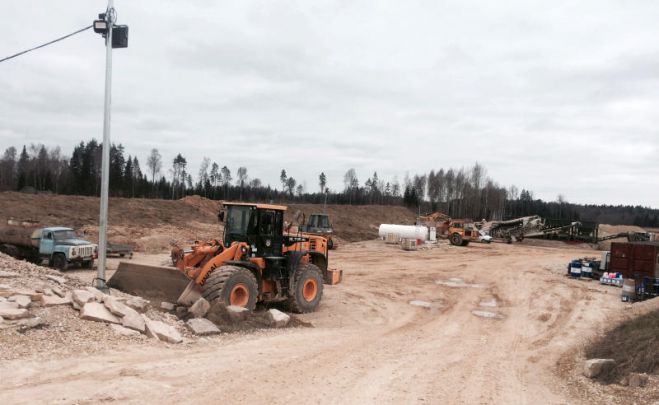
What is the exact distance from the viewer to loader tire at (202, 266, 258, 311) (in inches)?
428

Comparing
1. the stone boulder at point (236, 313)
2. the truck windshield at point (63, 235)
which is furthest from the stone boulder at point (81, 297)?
the truck windshield at point (63, 235)

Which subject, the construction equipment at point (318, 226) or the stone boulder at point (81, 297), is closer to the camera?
the stone boulder at point (81, 297)

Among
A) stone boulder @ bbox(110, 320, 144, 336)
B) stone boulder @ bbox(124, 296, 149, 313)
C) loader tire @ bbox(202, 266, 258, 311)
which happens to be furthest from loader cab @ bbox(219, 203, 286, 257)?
stone boulder @ bbox(110, 320, 144, 336)

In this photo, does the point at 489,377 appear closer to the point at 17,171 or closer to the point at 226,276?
the point at 226,276

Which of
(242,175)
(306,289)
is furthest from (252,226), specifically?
(242,175)

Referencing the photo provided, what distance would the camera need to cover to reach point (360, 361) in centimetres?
869

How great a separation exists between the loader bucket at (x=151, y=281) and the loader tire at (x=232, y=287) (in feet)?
2.21

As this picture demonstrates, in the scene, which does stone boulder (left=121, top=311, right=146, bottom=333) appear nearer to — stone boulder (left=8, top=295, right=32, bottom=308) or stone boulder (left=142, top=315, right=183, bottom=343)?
stone boulder (left=142, top=315, right=183, bottom=343)

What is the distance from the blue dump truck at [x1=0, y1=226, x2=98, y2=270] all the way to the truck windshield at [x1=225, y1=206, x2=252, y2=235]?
34.4ft

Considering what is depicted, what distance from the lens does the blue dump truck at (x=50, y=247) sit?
1973cm

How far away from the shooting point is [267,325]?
36.0ft

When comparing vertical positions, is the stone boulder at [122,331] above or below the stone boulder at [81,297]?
below

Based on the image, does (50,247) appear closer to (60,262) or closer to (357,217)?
(60,262)

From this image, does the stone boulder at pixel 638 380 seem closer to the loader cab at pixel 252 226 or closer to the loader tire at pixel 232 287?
the loader tire at pixel 232 287
